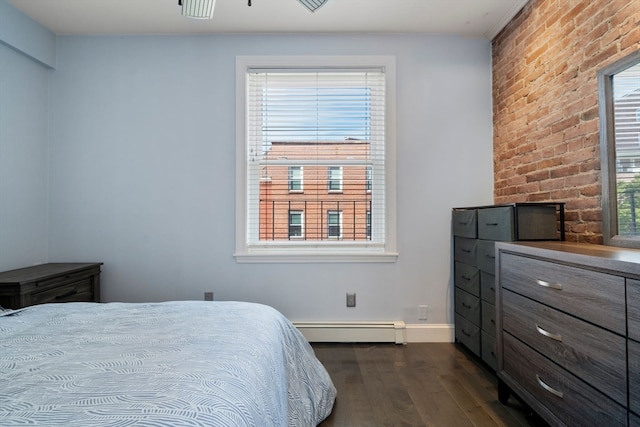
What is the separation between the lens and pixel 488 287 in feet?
7.70

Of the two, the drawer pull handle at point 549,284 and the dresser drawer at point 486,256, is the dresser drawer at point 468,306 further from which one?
the drawer pull handle at point 549,284

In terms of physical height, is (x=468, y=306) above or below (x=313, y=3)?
below

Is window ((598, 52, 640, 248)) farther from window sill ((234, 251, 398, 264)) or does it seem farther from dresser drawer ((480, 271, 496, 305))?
window sill ((234, 251, 398, 264))

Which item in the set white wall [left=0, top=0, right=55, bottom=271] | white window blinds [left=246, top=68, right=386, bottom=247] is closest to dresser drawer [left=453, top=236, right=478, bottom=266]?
white window blinds [left=246, top=68, right=386, bottom=247]

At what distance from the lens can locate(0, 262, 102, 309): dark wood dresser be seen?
2.17 meters

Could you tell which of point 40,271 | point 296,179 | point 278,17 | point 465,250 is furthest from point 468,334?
point 40,271

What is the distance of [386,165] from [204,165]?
5.29 feet

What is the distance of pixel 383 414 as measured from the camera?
188 centimetres

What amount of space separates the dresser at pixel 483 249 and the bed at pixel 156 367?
1.28 m

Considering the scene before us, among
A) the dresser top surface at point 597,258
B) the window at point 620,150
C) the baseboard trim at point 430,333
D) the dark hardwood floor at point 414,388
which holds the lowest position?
the dark hardwood floor at point 414,388

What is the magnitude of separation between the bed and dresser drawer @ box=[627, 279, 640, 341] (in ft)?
3.92

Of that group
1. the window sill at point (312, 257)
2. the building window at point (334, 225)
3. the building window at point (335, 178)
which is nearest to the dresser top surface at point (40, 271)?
the window sill at point (312, 257)

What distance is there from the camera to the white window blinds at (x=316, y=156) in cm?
305

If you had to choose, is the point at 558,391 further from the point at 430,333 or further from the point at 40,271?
the point at 40,271
